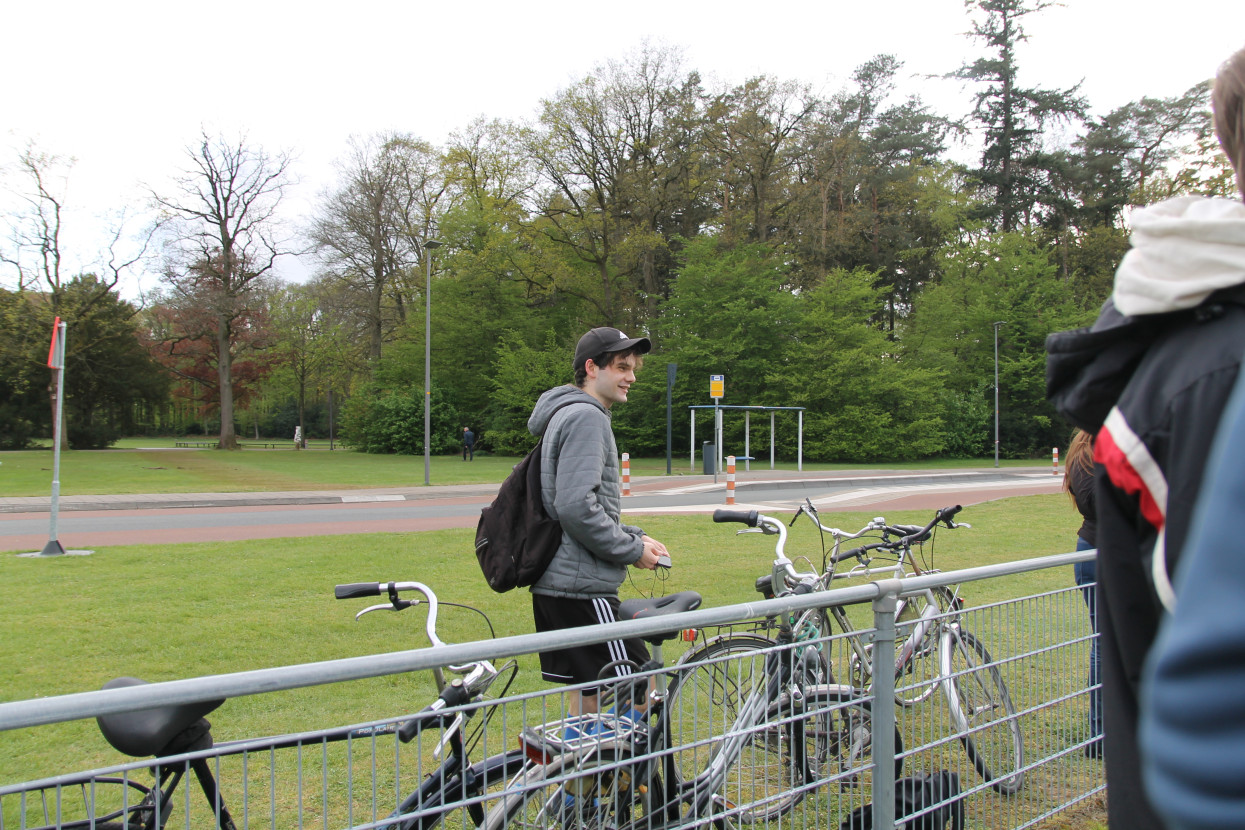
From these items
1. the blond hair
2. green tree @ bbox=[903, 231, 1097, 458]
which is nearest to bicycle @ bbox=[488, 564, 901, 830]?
the blond hair

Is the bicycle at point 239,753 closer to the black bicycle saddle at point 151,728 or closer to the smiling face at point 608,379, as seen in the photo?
the black bicycle saddle at point 151,728

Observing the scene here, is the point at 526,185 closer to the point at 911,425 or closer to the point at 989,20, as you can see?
the point at 911,425

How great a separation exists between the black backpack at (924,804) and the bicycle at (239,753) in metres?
1.08

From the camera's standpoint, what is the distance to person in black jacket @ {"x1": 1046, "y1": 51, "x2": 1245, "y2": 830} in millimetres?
945

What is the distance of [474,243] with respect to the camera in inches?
1658

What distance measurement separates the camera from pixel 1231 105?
1010mm

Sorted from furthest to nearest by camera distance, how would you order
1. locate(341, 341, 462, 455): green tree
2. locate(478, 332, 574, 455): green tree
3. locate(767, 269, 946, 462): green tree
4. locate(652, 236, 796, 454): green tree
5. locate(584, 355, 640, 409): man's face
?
locate(341, 341, 462, 455): green tree
locate(478, 332, 574, 455): green tree
locate(652, 236, 796, 454): green tree
locate(767, 269, 946, 462): green tree
locate(584, 355, 640, 409): man's face

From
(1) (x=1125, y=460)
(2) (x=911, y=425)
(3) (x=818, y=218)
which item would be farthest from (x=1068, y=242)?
(1) (x=1125, y=460)

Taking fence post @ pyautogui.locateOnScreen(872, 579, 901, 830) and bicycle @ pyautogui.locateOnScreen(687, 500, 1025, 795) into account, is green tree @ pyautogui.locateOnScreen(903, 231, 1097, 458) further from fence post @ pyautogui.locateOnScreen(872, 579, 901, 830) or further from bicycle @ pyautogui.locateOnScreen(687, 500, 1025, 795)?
fence post @ pyautogui.locateOnScreen(872, 579, 901, 830)

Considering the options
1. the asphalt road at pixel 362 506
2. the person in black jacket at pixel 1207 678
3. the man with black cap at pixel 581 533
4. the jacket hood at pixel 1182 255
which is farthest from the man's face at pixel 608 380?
the asphalt road at pixel 362 506

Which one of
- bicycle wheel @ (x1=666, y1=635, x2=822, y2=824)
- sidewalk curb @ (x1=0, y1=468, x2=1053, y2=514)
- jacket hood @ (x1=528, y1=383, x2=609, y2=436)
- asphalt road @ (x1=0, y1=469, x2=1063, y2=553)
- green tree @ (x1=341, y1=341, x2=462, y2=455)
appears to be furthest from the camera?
green tree @ (x1=341, y1=341, x2=462, y2=455)

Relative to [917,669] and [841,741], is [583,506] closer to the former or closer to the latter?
[841,741]

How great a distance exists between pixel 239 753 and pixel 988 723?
2306 mm

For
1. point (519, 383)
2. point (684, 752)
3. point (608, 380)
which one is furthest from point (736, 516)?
point (519, 383)
